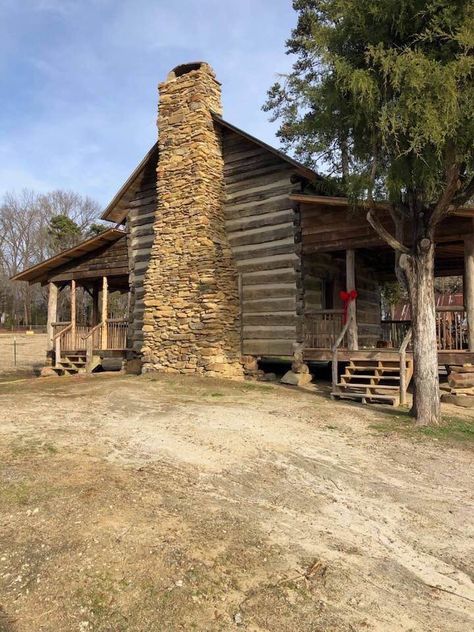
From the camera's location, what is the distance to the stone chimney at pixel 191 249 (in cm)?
1433

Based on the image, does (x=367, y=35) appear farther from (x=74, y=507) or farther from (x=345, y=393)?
(x=74, y=507)

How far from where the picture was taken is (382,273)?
18578 millimetres

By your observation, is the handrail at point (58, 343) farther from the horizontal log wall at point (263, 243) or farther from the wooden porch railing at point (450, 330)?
the wooden porch railing at point (450, 330)

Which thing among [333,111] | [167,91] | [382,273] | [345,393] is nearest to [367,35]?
[333,111]

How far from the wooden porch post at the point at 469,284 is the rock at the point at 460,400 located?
1164mm

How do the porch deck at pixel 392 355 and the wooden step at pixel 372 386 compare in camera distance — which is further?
the porch deck at pixel 392 355

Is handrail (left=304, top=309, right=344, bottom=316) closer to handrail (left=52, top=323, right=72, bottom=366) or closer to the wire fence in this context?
handrail (left=52, top=323, right=72, bottom=366)

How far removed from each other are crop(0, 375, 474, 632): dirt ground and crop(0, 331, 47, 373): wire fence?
1645 centimetres

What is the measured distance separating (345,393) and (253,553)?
763cm

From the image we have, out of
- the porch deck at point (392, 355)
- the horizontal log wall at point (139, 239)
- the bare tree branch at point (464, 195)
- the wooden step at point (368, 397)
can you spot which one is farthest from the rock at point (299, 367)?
the bare tree branch at point (464, 195)

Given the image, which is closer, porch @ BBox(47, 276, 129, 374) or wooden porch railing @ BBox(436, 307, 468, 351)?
wooden porch railing @ BBox(436, 307, 468, 351)

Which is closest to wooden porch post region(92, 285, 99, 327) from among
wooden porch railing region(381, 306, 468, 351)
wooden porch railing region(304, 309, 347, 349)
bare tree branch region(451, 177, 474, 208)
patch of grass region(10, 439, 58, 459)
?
wooden porch railing region(304, 309, 347, 349)

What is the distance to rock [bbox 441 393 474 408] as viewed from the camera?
418 inches

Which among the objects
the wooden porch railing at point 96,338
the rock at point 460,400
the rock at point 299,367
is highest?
the wooden porch railing at point 96,338
